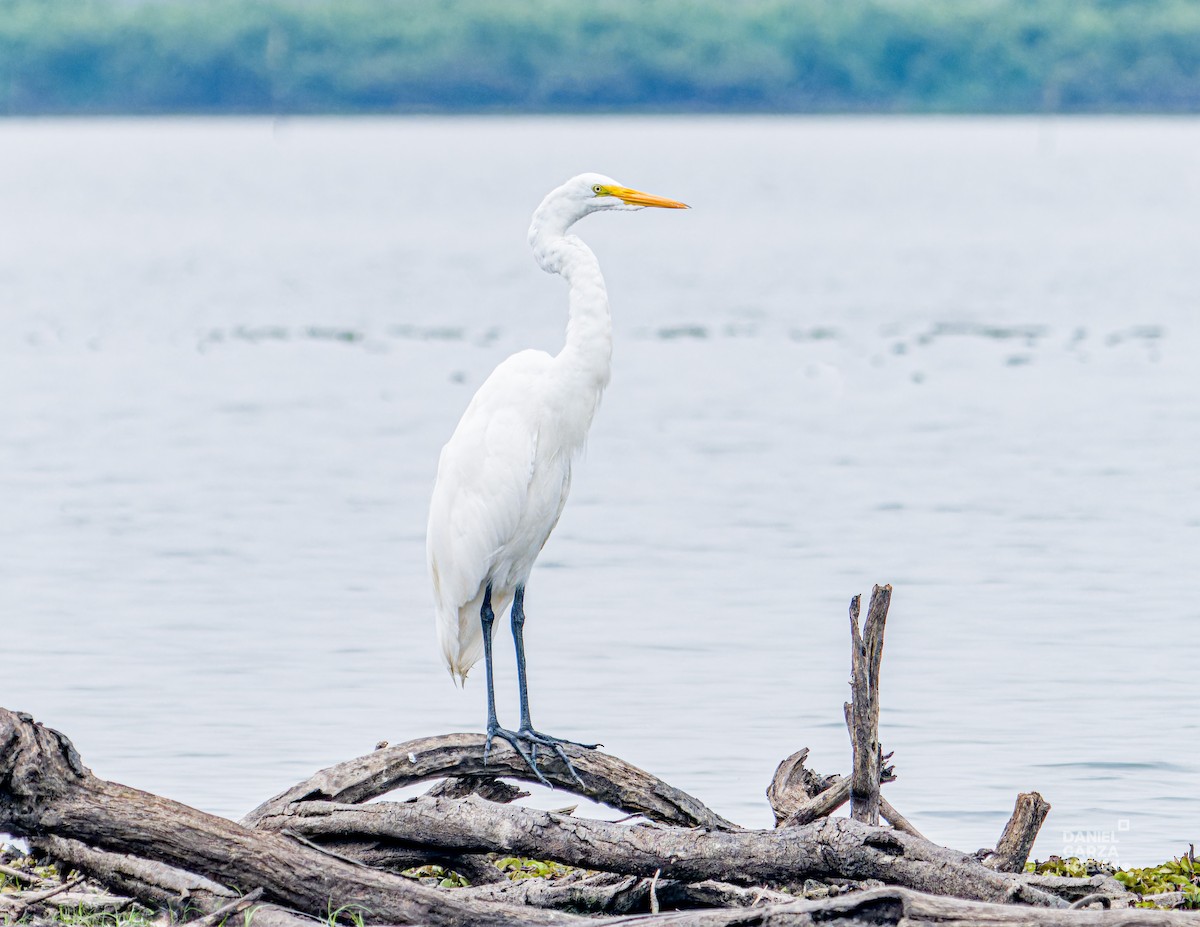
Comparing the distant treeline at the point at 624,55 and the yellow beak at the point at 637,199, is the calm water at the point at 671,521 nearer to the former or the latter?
the yellow beak at the point at 637,199

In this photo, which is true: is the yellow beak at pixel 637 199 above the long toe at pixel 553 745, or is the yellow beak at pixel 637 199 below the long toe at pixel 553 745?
above

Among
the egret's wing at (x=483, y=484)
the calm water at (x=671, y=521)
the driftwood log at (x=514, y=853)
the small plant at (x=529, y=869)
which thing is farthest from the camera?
the calm water at (x=671, y=521)

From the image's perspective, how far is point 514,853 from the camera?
16.3 ft

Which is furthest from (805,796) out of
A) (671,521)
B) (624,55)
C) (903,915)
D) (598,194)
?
(624,55)

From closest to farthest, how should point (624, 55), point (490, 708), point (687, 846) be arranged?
point (687, 846)
point (490, 708)
point (624, 55)

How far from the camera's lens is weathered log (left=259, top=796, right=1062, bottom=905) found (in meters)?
4.75

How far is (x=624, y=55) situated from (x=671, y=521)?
279 feet

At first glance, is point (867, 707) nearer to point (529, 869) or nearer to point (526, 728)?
point (529, 869)

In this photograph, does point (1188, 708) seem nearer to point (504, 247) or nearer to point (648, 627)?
point (648, 627)

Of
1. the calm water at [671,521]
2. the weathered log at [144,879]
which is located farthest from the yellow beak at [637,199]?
the weathered log at [144,879]

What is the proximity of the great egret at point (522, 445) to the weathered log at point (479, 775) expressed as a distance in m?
0.48

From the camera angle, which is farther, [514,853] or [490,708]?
[490,708]

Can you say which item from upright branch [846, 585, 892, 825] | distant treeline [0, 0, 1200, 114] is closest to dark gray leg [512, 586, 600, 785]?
upright branch [846, 585, 892, 825]

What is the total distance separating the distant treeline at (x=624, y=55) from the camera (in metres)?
94.8
